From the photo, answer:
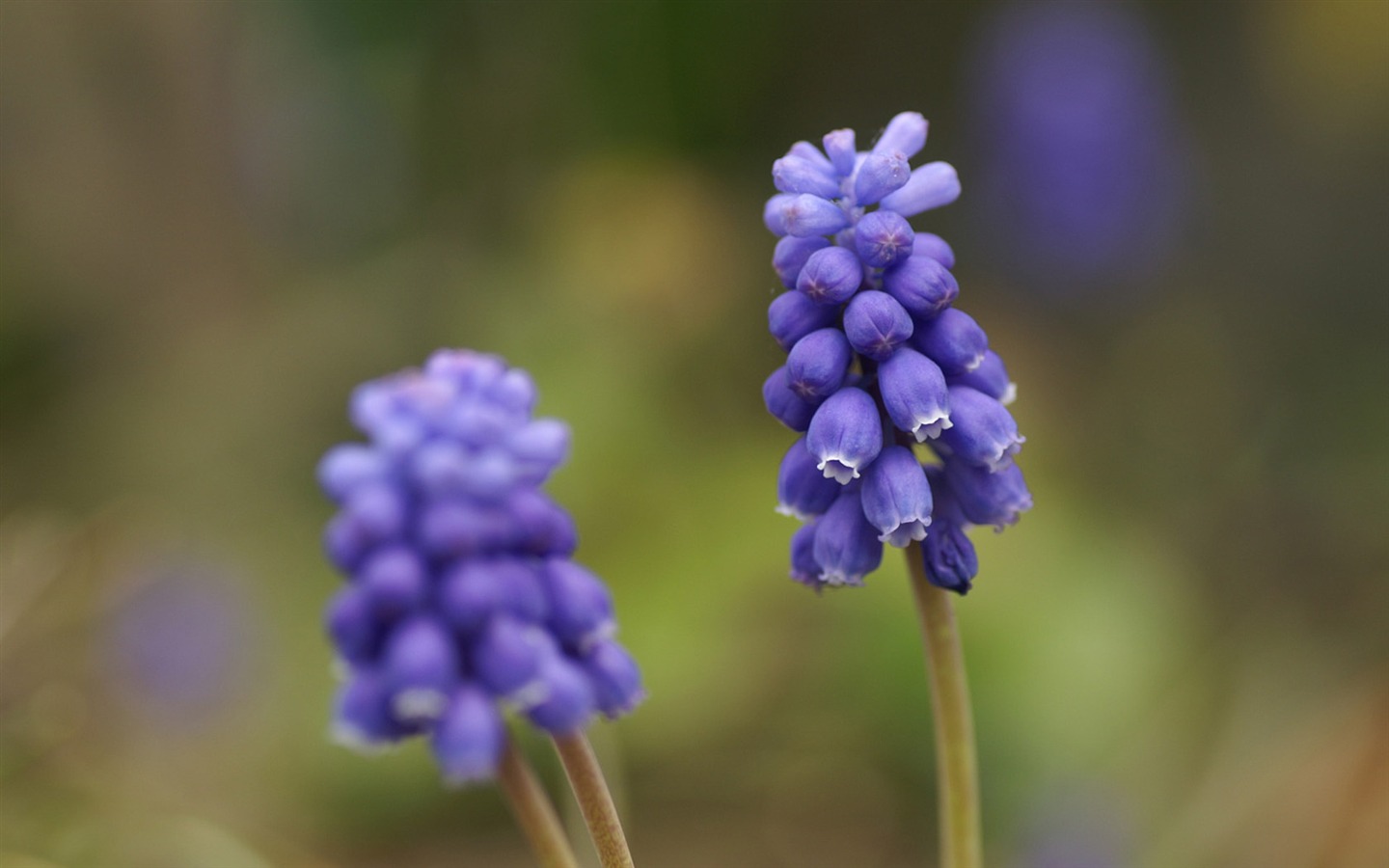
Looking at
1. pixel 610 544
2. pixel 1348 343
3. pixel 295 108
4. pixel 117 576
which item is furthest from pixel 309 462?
pixel 1348 343

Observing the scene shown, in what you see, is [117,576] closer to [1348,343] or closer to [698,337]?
[698,337]

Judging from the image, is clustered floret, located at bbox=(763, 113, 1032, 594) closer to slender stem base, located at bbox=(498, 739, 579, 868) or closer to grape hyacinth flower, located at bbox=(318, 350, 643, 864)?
grape hyacinth flower, located at bbox=(318, 350, 643, 864)

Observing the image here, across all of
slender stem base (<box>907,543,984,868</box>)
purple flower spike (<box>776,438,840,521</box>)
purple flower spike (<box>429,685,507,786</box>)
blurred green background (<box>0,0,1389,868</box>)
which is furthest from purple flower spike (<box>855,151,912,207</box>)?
blurred green background (<box>0,0,1389,868</box>)

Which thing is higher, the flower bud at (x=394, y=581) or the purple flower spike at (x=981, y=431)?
the purple flower spike at (x=981, y=431)

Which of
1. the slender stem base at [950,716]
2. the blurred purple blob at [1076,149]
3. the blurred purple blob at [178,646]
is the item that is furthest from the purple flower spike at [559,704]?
the blurred purple blob at [1076,149]

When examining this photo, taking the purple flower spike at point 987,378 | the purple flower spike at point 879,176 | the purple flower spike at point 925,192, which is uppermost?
the purple flower spike at point 925,192

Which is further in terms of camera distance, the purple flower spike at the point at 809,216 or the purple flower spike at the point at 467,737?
the purple flower spike at the point at 809,216

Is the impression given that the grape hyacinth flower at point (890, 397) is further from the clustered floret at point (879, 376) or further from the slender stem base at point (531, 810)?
the slender stem base at point (531, 810)
